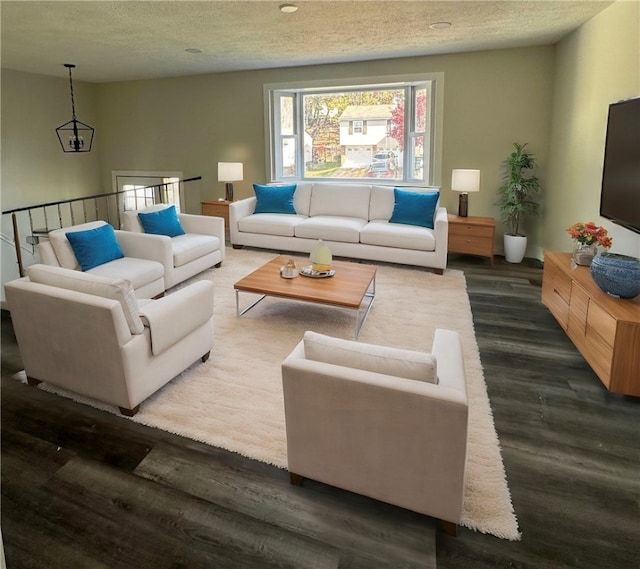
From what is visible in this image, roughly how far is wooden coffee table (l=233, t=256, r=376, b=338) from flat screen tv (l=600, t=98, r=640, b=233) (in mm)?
1918

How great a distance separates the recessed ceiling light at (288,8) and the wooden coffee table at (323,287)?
217 cm

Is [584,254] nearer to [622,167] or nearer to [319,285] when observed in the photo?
[622,167]

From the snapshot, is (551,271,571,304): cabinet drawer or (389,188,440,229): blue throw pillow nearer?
(551,271,571,304): cabinet drawer

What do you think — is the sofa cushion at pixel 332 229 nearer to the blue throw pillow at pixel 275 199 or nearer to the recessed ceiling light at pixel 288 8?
the blue throw pillow at pixel 275 199

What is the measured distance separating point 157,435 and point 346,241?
3554 millimetres

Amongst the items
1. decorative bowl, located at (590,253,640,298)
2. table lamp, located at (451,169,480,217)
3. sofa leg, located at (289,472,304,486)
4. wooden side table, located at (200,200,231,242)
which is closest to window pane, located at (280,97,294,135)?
wooden side table, located at (200,200,231,242)

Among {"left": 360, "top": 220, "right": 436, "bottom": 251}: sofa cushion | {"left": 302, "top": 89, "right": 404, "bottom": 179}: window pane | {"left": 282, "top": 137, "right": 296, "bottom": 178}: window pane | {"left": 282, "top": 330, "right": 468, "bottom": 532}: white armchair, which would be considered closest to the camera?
{"left": 282, "top": 330, "right": 468, "bottom": 532}: white armchair

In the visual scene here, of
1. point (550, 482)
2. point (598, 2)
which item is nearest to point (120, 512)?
point (550, 482)

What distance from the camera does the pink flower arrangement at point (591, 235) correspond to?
335 centimetres

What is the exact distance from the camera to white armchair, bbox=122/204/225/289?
4531mm

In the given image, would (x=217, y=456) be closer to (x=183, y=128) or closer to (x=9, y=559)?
(x=9, y=559)

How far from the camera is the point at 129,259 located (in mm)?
4383

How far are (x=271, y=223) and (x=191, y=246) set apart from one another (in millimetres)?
1320

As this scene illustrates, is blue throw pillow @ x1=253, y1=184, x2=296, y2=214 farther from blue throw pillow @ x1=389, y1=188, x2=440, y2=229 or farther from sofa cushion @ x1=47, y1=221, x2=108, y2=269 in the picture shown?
sofa cushion @ x1=47, y1=221, x2=108, y2=269
